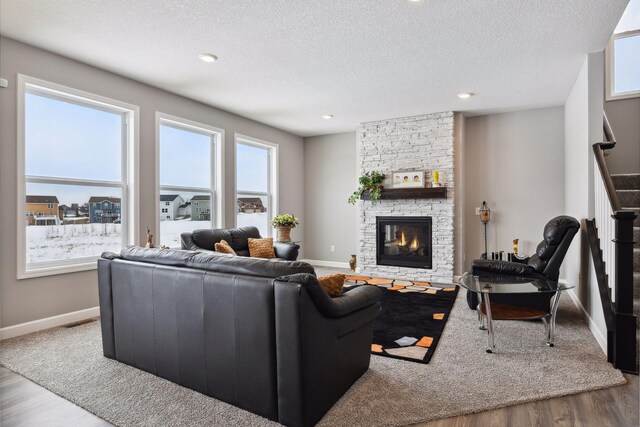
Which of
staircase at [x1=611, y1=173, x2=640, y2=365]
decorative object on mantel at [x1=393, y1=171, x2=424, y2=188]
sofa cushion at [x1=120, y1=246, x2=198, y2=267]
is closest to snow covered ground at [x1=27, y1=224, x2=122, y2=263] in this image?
sofa cushion at [x1=120, y1=246, x2=198, y2=267]

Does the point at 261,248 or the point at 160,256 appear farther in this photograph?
the point at 261,248

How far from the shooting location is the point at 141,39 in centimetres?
338

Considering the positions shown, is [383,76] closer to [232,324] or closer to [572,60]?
[572,60]

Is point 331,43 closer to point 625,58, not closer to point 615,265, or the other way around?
point 615,265

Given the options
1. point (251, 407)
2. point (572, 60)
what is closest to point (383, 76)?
point (572, 60)

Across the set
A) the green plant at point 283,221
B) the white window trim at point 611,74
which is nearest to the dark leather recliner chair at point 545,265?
the white window trim at point 611,74

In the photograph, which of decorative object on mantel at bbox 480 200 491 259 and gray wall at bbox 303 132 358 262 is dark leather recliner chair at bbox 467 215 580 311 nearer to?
decorative object on mantel at bbox 480 200 491 259

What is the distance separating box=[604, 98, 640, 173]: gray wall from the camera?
4754 millimetres

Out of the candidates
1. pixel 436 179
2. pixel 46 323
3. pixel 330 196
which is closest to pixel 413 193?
pixel 436 179

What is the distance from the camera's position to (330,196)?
757 centimetres

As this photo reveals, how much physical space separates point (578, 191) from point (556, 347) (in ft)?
6.96

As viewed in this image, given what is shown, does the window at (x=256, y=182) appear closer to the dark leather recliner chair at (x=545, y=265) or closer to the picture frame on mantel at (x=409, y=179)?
the picture frame on mantel at (x=409, y=179)

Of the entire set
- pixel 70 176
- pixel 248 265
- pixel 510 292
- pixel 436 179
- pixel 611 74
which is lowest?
pixel 510 292

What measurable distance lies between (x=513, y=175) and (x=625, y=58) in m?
2.01
